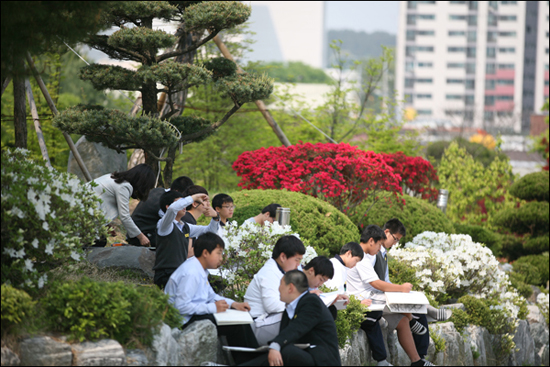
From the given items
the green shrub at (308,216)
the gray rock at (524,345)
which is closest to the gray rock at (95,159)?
the green shrub at (308,216)

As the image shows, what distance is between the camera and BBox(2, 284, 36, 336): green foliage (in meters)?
3.34

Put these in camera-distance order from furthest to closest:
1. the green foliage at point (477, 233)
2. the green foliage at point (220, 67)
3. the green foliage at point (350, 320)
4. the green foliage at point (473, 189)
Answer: the green foliage at point (473, 189) → the green foliage at point (477, 233) → the green foliage at point (220, 67) → the green foliage at point (350, 320)

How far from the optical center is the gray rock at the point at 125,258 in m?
5.95

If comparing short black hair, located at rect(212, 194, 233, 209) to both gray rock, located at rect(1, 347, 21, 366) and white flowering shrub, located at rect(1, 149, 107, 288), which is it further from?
gray rock, located at rect(1, 347, 21, 366)

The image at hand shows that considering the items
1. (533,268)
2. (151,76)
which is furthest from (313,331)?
(533,268)

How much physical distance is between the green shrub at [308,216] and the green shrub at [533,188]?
8183mm

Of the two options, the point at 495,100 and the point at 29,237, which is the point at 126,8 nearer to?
the point at 29,237

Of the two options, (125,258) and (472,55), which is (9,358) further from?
(472,55)

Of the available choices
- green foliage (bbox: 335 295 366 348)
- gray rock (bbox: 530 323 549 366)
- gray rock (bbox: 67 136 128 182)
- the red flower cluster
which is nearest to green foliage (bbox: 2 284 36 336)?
green foliage (bbox: 335 295 366 348)

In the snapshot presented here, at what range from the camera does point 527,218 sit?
14359 millimetres

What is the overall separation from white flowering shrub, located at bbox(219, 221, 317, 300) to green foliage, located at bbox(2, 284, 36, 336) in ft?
7.30

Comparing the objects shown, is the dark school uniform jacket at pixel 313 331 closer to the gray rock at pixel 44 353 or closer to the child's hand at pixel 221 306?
the child's hand at pixel 221 306

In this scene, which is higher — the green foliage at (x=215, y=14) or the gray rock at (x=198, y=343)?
the green foliage at (x=215, y=14)

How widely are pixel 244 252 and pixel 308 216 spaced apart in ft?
8.39
